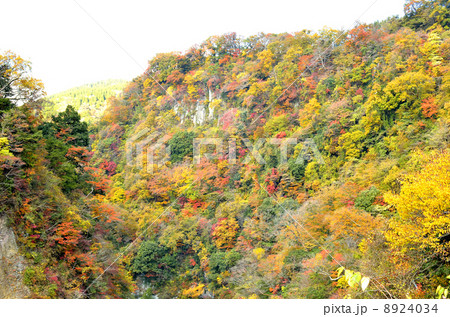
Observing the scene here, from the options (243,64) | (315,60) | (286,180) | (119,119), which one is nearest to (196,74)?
(243,64)

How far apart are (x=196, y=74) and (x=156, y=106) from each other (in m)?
7.42

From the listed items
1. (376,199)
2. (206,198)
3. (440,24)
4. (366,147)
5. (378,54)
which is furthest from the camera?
(206,198)

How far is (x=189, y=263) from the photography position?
27.2 metres

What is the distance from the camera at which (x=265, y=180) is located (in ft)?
89.3

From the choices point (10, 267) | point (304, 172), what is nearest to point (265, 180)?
point (304, 172)

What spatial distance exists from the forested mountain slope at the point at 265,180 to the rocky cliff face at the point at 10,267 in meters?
0.33

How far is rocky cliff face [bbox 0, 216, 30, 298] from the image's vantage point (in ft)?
35.4

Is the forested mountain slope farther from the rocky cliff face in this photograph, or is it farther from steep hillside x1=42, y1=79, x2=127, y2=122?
steep hillside x1=42, y1=79, x2=127, y2=122

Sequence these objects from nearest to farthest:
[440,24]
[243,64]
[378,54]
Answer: [440,24]
[378,54]
[243,64]

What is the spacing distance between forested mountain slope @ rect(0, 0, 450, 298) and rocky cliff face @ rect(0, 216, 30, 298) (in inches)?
13.1

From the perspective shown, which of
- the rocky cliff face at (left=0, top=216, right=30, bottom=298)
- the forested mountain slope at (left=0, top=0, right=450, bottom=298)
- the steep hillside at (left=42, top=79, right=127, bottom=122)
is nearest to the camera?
the rocky cliff face at (left=0, top=216, right=30, bottom=298)

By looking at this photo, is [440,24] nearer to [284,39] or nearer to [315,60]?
[315,60]

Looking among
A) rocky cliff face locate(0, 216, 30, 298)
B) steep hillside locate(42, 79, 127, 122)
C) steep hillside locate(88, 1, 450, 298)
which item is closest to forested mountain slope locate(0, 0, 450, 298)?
steep hillside locate(88, 1, 450, 298)

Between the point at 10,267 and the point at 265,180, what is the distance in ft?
63.6
